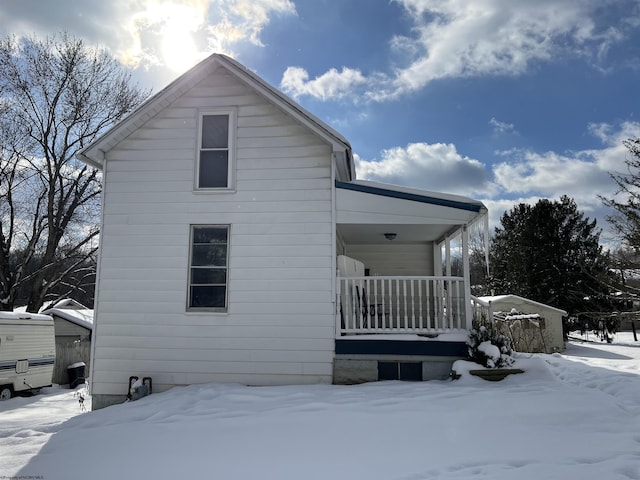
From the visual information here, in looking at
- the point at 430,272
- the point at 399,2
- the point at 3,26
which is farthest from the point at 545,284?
the point at 3,26

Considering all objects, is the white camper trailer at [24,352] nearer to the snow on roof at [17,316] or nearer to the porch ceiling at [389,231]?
the snow on roof at [17,316]

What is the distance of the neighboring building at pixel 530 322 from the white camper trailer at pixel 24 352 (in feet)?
54.0

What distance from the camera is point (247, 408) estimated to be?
5.93m

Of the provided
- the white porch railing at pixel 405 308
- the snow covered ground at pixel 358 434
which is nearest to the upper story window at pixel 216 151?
the white porch railing at pixel 405 308

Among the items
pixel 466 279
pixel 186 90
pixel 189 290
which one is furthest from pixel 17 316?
pixel 466 279

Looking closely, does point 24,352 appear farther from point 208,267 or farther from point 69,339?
point 208,267

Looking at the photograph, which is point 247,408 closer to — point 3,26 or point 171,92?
point 171,92

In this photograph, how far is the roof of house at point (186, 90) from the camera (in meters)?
7.59

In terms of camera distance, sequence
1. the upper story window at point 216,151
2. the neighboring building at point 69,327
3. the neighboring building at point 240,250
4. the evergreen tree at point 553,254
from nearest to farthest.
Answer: the neighboring building at point 240,250 < the upper story window at point 216,151 < the neighboring building at point 69,327 < the evergreen tree at point 553,254

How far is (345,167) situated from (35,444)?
6289 mm

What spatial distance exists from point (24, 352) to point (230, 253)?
33.1 ft

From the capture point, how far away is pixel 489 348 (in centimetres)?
684

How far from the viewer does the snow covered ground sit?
153 inches

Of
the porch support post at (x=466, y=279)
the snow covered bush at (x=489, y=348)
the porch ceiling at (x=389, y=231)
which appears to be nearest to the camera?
the snow covered bush at (x=489, y=348)
